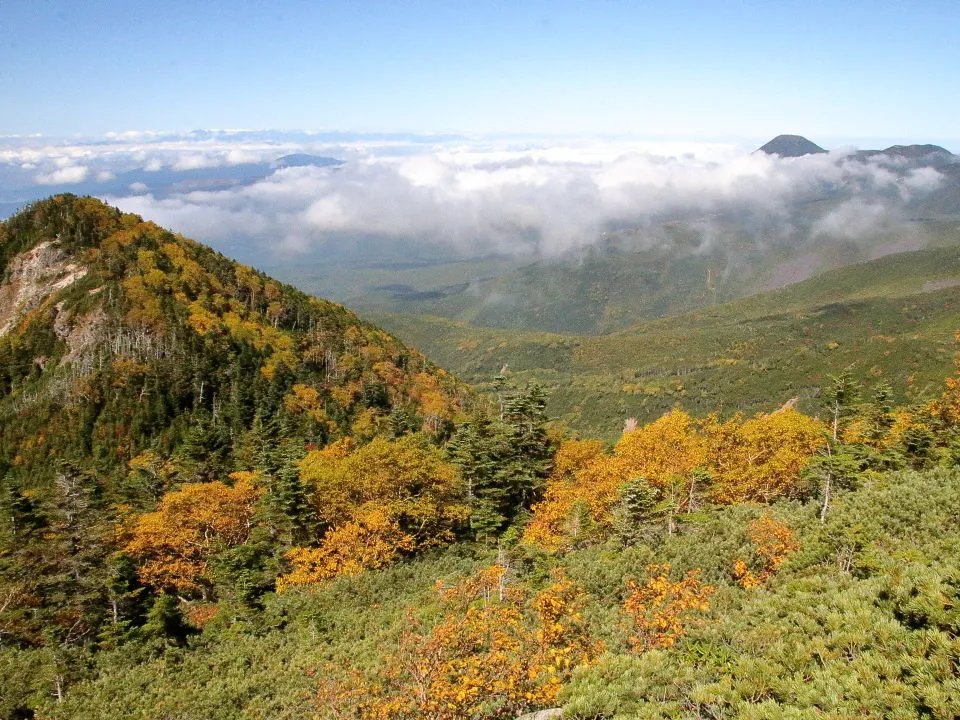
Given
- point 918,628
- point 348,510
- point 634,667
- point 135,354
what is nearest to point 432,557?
point 348,510

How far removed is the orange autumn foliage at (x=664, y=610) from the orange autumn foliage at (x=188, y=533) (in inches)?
1616

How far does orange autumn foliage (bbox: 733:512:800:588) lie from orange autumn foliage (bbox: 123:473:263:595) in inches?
1728

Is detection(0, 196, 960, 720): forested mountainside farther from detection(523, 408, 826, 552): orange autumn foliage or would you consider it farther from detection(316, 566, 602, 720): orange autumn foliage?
detection(523, 408, 826, 552): orange autumn foliage

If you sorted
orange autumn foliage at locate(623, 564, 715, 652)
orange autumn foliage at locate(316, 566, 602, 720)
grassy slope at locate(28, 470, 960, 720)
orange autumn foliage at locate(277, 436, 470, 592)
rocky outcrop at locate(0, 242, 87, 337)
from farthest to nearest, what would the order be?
rocky outcrop at locate(0, 242, 87, 337) → orange autumn foliage at locate(277, 436, 470, 592) → orange autumn foliage at locate(623, 564, 715, 652) → orange autumn foliage at locate(316, 566, 602, 720) → grassy slope at locate(28, 470, 960, 720)

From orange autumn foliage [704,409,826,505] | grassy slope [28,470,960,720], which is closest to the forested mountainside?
grassy slope [28,470,960,720]

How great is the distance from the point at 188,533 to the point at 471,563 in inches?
1016

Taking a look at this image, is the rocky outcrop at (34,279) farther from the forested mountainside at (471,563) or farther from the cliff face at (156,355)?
the forested mountainside at (471,563)

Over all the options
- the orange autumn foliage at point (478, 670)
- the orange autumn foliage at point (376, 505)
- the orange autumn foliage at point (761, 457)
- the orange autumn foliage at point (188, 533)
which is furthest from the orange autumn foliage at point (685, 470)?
the orange autumn foliage at point (188, 533)

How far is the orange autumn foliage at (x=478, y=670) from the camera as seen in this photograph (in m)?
17.7

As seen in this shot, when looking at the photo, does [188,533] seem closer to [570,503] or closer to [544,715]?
[570,503]

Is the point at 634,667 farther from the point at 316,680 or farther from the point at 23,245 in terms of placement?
the point at 23,245

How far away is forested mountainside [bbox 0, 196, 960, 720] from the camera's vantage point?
582 inches

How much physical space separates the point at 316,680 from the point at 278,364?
9527cm

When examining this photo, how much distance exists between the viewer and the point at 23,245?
5148 inches
